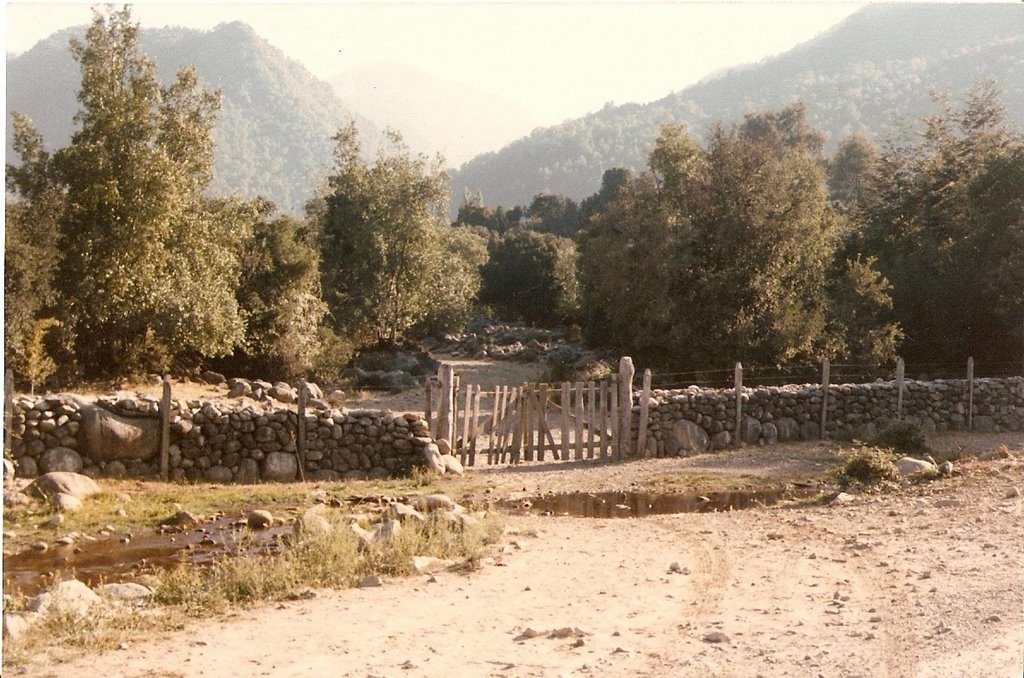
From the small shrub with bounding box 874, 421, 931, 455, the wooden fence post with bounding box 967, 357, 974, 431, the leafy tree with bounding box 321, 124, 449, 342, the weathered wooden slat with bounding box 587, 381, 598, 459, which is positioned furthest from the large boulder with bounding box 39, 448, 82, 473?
the leafy tree with bounding box 321, 124, 449, 342

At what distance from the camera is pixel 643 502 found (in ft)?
47.0

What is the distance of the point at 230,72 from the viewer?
3812 cm

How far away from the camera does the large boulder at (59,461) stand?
1384 cm

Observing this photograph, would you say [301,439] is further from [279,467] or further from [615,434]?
[615,434]

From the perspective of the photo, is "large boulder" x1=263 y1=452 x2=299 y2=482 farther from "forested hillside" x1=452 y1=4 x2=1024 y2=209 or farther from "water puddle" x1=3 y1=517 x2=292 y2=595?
"forested hillside" x1=452 y1=4 x2=1024 y2=209

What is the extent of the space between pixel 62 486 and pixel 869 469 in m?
11.4

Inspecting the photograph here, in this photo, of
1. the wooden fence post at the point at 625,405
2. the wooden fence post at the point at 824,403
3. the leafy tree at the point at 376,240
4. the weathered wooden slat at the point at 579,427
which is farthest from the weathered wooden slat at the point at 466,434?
the leafy tree at the point at 376,240

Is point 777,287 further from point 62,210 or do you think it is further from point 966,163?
point 62,210

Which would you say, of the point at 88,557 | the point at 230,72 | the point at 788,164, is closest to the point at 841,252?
the point at 788,164

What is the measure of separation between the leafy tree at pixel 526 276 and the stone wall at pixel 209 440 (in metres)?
40.0

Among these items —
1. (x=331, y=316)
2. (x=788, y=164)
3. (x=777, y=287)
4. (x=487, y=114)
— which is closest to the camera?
(x=487, y=114)

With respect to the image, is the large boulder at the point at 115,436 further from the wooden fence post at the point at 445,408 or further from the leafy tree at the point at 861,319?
the leafy tree at the point at 861,319

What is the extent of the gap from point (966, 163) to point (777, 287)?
9.59m

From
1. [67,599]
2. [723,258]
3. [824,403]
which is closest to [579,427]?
[824,403]
